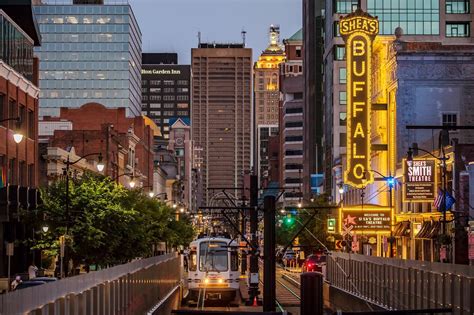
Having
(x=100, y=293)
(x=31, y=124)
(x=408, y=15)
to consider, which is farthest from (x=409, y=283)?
(x=408, y=15)

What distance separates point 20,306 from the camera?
16516mm

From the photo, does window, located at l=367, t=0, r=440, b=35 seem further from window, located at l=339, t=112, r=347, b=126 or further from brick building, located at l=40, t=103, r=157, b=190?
brick building, located at l=40, t=103, r=157, b=190

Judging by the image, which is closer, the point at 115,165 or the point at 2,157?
the point at 2,157

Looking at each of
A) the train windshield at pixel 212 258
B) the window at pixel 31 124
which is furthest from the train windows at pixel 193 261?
the window at pixel 31 124

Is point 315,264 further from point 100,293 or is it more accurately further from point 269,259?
point 100,293

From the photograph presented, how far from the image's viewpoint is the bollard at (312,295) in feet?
61.6

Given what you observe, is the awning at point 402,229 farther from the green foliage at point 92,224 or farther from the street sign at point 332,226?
the green foliage at point 92,224

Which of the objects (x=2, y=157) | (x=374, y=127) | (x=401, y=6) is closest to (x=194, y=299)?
(x=2, y=157)

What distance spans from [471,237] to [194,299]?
15.9 meters

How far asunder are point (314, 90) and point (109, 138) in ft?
196

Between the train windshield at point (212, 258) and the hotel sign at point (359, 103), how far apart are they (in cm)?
3513

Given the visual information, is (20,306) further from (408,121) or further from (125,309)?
(408,121)

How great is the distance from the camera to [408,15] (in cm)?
13800

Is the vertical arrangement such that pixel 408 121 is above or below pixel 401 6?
below
